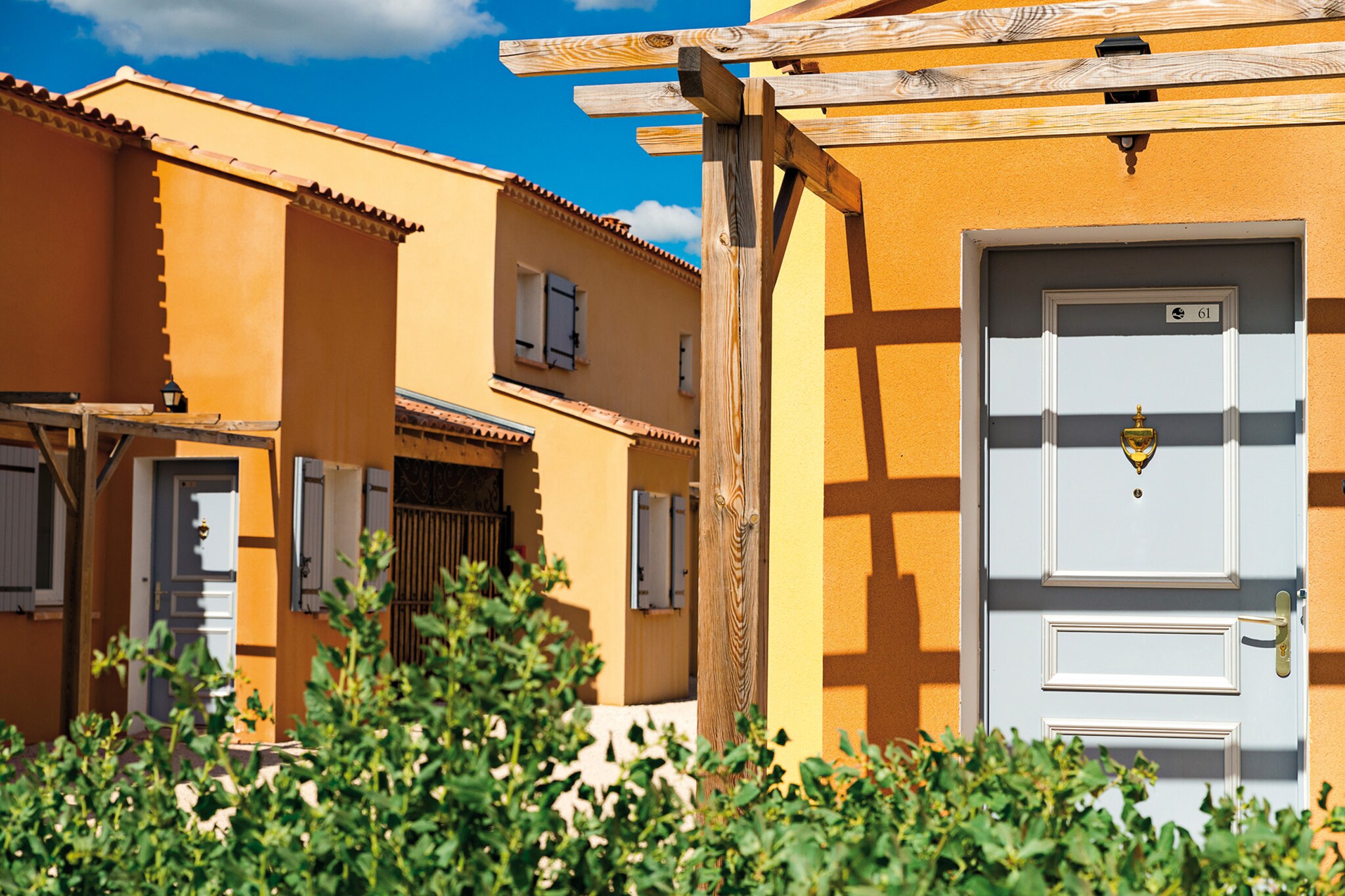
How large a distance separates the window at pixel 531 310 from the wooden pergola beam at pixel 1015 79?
12574 mm

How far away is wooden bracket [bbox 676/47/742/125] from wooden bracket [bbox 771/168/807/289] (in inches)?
13.9

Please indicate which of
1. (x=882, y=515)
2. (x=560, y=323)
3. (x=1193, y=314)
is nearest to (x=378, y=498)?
(x=560, y=323)

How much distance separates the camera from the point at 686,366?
2138 cm

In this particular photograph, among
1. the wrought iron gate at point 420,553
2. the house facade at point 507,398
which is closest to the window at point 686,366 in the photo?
the house facade at point 507,398

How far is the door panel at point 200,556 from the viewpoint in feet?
36.3

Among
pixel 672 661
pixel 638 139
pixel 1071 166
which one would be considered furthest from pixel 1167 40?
pixel 672 661

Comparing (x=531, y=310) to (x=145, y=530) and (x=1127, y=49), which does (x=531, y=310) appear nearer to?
(x=145, y=530)

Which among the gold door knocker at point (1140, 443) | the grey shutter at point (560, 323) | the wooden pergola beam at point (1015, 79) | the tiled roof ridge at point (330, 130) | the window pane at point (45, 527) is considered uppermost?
the tiled roof ridge at point (330, 130)

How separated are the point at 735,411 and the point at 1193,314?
2.11 m

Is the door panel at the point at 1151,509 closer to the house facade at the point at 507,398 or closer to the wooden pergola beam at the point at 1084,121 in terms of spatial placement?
the wooden pergola beam at the point at 1084,121

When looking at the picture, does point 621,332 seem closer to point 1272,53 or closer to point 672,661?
point 672,661

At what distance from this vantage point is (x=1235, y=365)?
475 centimetres

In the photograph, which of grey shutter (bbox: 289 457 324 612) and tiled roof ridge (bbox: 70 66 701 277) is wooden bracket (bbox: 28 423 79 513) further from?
tiled roof ridge (bbox: 70 66 701 277)

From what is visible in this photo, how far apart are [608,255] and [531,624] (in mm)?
16843
